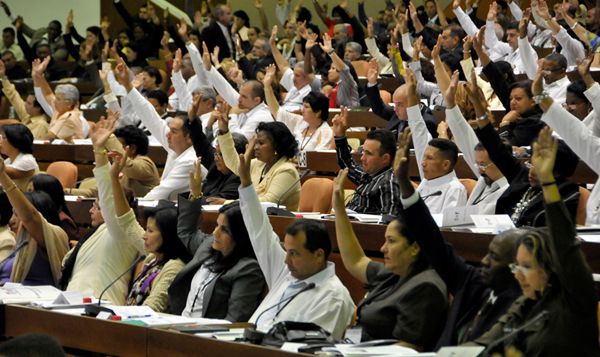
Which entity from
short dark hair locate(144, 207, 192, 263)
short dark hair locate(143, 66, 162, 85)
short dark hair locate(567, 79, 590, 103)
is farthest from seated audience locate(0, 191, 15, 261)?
short dark hair locate(143, 66, 162, 85)

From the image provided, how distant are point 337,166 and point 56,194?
5.25 ft

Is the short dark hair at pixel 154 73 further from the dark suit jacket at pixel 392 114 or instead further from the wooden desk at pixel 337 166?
the wooden desk at pixel 337 166

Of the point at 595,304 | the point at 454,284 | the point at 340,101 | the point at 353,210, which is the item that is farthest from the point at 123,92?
the point at 595,304

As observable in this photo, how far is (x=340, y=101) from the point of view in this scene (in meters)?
6.21

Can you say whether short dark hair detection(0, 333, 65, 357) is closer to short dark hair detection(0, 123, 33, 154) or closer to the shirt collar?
the shirt collar

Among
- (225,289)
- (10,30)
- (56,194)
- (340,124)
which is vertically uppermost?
(10,30)

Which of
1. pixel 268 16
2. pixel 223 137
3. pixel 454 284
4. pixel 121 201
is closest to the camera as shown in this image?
pixel 454 284

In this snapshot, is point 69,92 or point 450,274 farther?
point 69,92

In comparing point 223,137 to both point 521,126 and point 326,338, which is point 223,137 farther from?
point 326,338

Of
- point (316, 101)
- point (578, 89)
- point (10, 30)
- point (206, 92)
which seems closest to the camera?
point (578, 89)

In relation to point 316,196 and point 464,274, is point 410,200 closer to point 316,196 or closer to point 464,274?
point 464,274

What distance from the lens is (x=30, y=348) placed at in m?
1.39

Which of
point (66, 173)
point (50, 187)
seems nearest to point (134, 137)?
point (66, 173)

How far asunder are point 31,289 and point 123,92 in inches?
212
